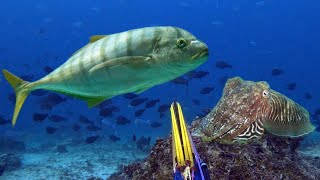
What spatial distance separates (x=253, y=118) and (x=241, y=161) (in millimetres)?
676

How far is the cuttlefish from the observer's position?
4328 mm

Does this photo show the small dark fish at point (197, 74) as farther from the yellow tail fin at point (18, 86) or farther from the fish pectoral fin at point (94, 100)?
the yellow tail fin at point (18, 86)

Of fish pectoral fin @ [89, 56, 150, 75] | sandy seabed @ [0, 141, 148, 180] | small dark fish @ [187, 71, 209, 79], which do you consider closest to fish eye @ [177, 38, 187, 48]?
fish pectoral fin @ [89, 56, 150, 75]

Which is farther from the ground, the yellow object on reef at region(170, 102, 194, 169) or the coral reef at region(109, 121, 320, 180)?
the yellow object on reef at region(170, 102, 194, 169)

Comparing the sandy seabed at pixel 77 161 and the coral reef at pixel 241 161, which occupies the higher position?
the coral reef at pixel 241 161

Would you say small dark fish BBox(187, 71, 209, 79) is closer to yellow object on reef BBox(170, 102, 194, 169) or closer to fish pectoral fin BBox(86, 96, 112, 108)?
fish pectoral fin BBox(86, 96, 112, 108)

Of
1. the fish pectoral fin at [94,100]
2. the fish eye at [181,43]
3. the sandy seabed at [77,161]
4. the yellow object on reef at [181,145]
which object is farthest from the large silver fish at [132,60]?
the sandy seabed at [77,161]

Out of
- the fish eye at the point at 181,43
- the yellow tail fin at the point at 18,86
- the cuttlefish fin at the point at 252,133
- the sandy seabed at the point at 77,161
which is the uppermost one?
the fish eye at the point at 181,43

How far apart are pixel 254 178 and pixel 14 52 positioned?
135 m

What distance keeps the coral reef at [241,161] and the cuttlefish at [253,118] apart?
13 centimetres

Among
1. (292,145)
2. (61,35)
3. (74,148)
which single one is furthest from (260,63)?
(292,145)

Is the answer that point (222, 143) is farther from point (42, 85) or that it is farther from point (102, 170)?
point (102, 170)

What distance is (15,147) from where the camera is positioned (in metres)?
20.2

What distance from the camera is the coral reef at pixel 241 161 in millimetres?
3913
